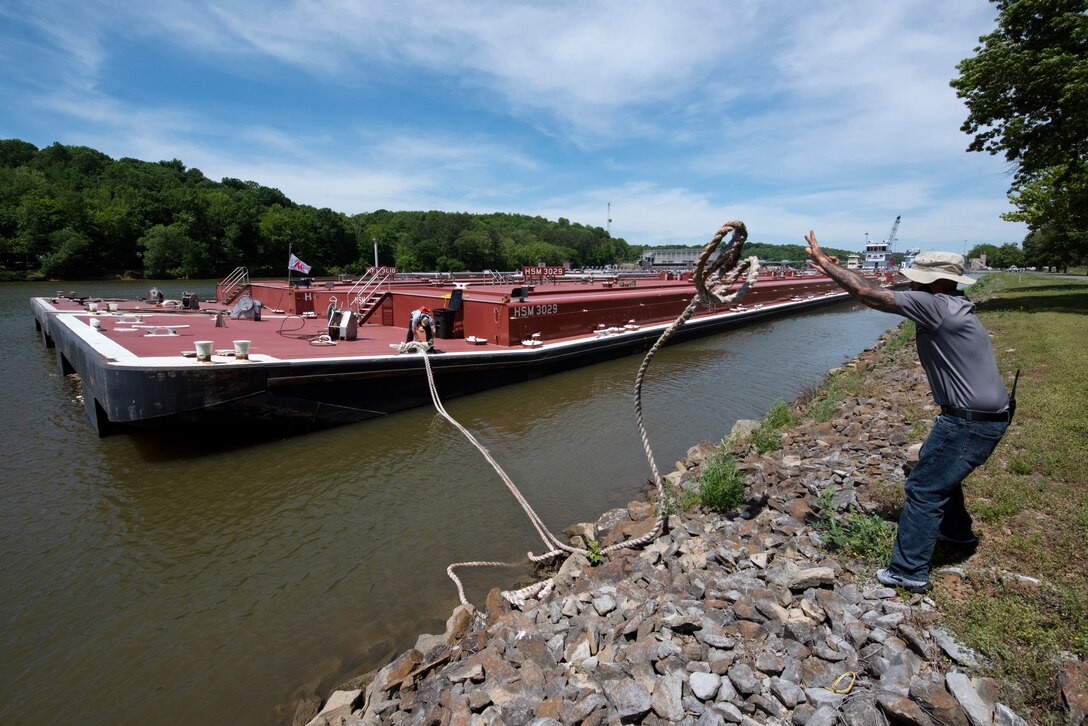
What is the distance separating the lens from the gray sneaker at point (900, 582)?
272 centimetres

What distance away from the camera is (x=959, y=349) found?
262cm

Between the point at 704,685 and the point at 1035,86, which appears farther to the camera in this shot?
the point at 1035,86

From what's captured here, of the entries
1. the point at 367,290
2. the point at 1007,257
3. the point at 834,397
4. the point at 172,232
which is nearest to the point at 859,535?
the point at 834,397

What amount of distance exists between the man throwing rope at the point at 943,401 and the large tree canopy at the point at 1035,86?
1397 cm

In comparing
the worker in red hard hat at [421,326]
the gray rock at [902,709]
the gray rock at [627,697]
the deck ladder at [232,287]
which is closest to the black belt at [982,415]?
the gray rock at [902,709]

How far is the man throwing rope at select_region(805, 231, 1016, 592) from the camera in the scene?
8.48 feet

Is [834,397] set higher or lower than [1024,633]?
lower

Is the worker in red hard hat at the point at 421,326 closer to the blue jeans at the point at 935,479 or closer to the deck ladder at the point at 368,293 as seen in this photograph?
the deck ladder at the point at 368,293

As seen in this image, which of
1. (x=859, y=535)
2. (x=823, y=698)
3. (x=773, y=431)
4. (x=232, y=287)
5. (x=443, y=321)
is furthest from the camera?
(x=232, y=287)

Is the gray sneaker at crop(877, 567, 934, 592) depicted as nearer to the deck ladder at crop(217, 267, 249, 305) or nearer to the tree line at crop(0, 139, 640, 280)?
the deck ladder at crop(217, 267, 249, 305)

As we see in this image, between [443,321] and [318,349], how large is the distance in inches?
140

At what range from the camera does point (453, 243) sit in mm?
79750

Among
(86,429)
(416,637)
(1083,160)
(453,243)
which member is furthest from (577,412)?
(453,243)

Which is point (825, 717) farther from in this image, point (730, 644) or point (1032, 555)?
point (1032, 555)
